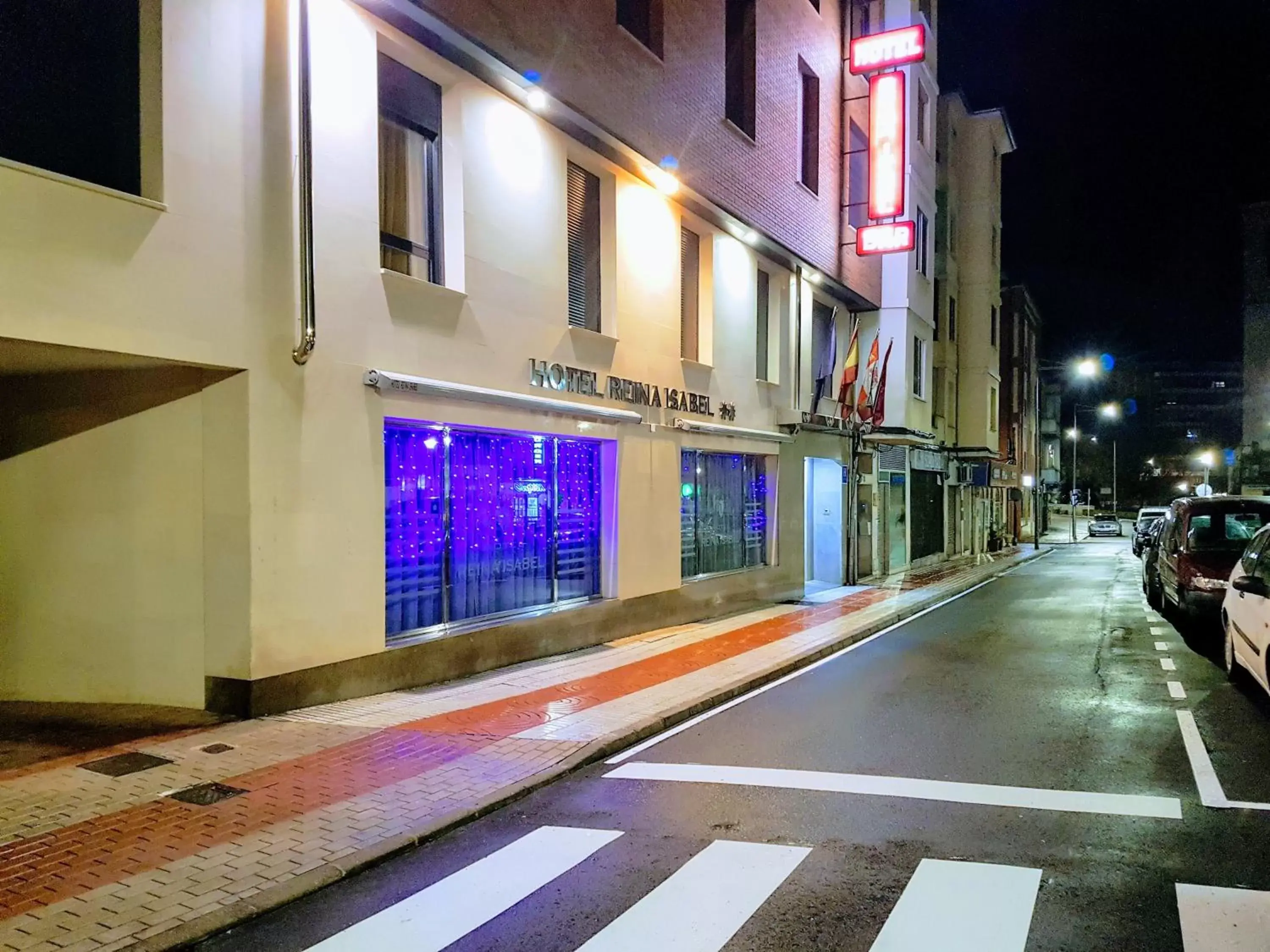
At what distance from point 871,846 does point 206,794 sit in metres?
4.38

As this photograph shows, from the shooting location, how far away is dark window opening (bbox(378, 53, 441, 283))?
375 inches

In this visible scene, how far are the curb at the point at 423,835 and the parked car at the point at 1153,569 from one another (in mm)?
10203

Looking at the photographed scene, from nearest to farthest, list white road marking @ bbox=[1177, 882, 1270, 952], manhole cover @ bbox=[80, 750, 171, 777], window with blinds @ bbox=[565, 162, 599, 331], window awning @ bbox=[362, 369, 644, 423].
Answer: white road marking @ bbox=[1177, 882, 1270, 952] < manhole cover @ bbox=[80, 750, 171, 777] < window awning @ bbox=[362, 369, 644, 423] < window with blinds @ bbox=[565, 162, 599, 331]

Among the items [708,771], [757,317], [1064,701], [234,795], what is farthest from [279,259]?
[757,317]

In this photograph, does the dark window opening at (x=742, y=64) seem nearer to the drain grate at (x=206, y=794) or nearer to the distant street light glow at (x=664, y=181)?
the distant street light glow at (x=664, y=181)

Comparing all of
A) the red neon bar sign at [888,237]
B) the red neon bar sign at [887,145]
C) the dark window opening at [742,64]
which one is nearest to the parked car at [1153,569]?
the red neon bar sign at [888,237]

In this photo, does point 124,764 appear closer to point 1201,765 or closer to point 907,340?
point 1201,765

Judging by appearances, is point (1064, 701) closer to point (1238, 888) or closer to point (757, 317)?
point (1238, 888)

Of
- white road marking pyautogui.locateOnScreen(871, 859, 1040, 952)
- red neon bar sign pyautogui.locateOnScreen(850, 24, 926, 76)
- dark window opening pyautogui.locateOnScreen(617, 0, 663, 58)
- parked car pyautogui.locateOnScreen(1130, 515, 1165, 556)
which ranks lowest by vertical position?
white road marking pyautogui.locateOnScreen(871, 859, 1040, 952)

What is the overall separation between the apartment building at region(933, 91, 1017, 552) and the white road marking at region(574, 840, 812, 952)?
27681 mm

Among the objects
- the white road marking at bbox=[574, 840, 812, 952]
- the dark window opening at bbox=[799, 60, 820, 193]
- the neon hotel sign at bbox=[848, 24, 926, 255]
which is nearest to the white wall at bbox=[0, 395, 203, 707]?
the white road marking at bbox=[574, 840, 812, 952]

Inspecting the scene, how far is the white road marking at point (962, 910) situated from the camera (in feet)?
13.2

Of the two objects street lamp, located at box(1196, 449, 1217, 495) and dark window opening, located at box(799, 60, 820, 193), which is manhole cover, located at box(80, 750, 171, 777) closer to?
dark window opening, located at box(799, 60, 820, 193)

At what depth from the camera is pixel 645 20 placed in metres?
13.5
